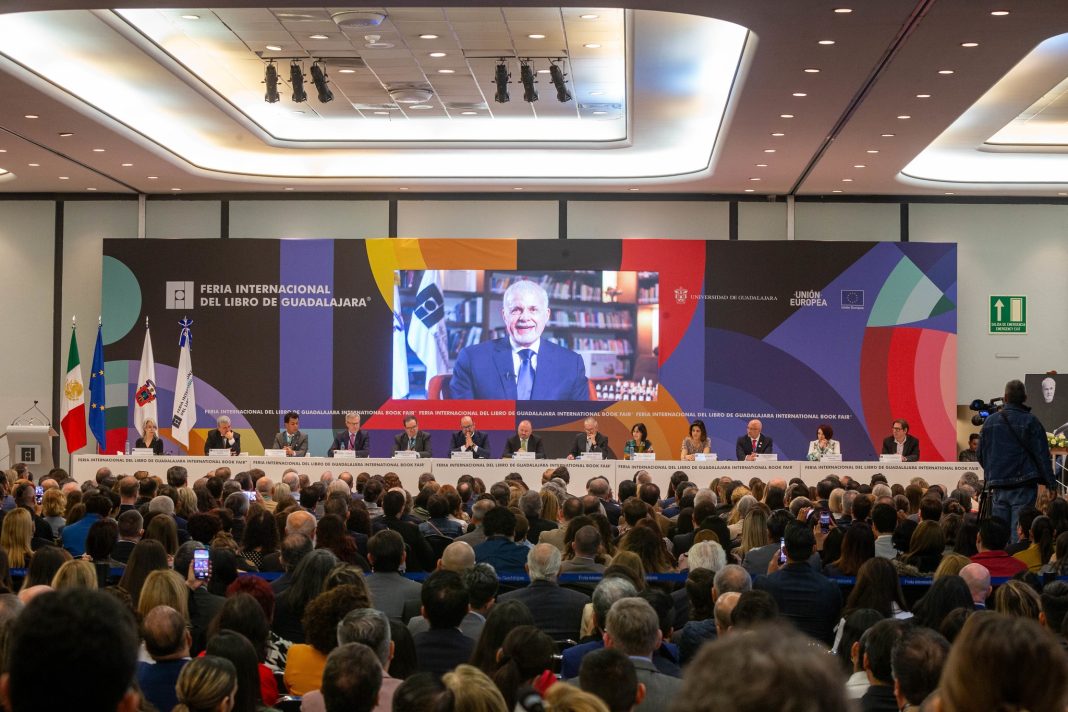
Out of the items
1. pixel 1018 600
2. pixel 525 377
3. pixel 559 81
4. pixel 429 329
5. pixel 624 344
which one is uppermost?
pixel 559 81

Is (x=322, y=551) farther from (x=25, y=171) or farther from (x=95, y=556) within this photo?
(x=25, y=171)

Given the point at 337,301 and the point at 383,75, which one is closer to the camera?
the point at 383,75

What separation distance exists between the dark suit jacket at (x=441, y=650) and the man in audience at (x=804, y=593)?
1.65m

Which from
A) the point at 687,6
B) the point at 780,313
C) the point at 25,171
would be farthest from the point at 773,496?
the point at 25,171

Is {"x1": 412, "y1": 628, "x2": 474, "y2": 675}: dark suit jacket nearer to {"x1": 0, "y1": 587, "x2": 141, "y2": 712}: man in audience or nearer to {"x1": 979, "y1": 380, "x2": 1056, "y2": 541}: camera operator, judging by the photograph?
{"x1": 0, "y1": 587, "x2": 141, "y2": 712}: man in audience

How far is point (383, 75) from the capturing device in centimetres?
1141

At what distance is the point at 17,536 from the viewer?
619 cm

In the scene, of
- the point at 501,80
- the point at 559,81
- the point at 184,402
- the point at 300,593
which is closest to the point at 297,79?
the point at 501,80

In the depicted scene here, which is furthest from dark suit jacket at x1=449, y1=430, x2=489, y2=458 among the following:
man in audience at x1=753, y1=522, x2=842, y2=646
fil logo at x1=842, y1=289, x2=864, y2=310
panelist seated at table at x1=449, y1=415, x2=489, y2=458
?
man in audience at x1=753, y1=522, x2=842, y2=646

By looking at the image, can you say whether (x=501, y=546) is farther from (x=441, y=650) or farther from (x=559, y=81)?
(x=559, y=81)

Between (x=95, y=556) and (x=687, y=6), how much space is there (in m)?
4.96

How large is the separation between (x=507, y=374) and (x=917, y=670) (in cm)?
1134

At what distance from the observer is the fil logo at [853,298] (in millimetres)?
14461

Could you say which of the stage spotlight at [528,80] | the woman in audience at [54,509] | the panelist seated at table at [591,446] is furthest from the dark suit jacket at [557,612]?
the panelist seated at table at [591,446]
